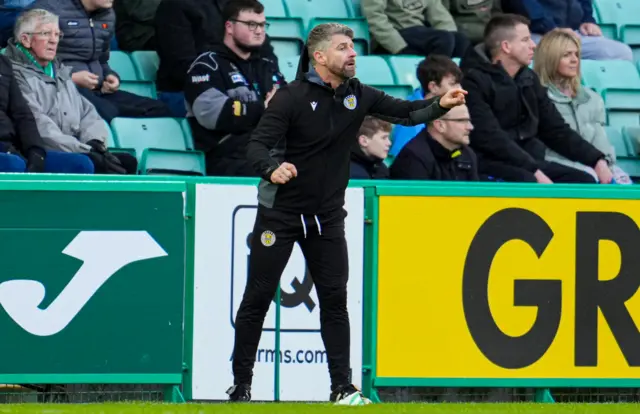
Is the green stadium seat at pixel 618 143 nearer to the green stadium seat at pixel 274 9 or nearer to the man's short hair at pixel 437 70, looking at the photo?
the man's short hair at pixel 437 70

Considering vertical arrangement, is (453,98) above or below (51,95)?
below

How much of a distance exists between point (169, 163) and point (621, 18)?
5878 mm

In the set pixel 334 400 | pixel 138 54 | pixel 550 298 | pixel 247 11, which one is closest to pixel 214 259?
pixel 334 400

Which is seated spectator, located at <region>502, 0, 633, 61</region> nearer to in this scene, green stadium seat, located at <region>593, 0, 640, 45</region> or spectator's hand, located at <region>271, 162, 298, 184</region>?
green stadium seat, located at <region>593, 0, 640, 45</region>

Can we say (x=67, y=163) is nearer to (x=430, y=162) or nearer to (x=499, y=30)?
(x=430, y=162)

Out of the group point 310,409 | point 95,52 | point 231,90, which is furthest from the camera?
point 95,52

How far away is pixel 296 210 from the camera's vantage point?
6629 millimetres

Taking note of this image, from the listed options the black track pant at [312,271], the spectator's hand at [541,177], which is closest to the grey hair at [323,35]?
the black track pant at [312,271]

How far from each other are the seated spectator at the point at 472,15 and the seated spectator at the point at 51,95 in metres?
4.14

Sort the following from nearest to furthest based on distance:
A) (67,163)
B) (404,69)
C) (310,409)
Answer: (310,409) → (67,163) → (404,69)

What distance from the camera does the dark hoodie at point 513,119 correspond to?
403 inches

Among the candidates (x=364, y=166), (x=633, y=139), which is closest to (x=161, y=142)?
(x=364, y=166)

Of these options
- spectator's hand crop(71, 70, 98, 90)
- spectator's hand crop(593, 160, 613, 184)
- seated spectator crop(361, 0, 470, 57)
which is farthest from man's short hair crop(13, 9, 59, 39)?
spectator's hand crop(593, 160, 613, 184)

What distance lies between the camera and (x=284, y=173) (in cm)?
627
